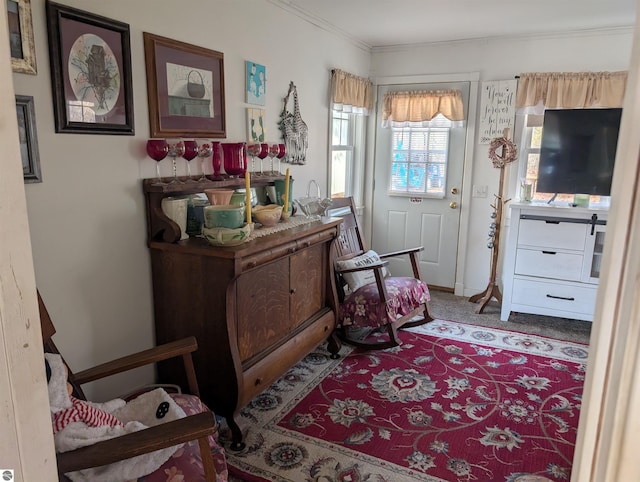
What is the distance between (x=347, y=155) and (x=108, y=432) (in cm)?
358

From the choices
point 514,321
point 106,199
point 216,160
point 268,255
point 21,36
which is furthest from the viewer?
point 514,321

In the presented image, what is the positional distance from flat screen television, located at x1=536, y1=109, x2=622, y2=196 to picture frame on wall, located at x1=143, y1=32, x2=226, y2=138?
8.77 feet

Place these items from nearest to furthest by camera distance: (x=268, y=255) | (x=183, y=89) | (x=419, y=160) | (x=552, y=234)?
(x=268, y=255), (x=183, y=89), (x=552, y=234), (x=419, y=160)

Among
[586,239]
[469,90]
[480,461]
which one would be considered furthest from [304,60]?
[480,461]

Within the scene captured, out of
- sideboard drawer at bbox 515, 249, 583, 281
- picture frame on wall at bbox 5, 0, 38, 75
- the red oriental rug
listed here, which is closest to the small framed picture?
picture frame on wall at bbox 5, 0, 38, 75

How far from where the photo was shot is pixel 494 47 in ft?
13.5

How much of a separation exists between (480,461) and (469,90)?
10.6ft

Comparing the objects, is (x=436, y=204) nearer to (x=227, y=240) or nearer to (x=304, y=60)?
(x=304, y=60)

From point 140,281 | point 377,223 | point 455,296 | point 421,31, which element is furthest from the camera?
point 377,223

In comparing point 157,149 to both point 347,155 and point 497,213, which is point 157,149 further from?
point 497,213

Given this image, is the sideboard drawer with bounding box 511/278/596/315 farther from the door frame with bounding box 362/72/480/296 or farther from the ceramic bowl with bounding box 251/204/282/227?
the ceramic bowl with bounding box 251/204/282/227

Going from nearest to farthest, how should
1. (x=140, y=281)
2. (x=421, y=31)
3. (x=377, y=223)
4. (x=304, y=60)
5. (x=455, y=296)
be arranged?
(x=140, y=281) → (x=304, y=60) → (x=421, y=31) → (x=455, y=296) → (x=377, y=223)

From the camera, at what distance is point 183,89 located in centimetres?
245

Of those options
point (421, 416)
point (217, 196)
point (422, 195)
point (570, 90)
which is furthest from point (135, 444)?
point (570, 90)
